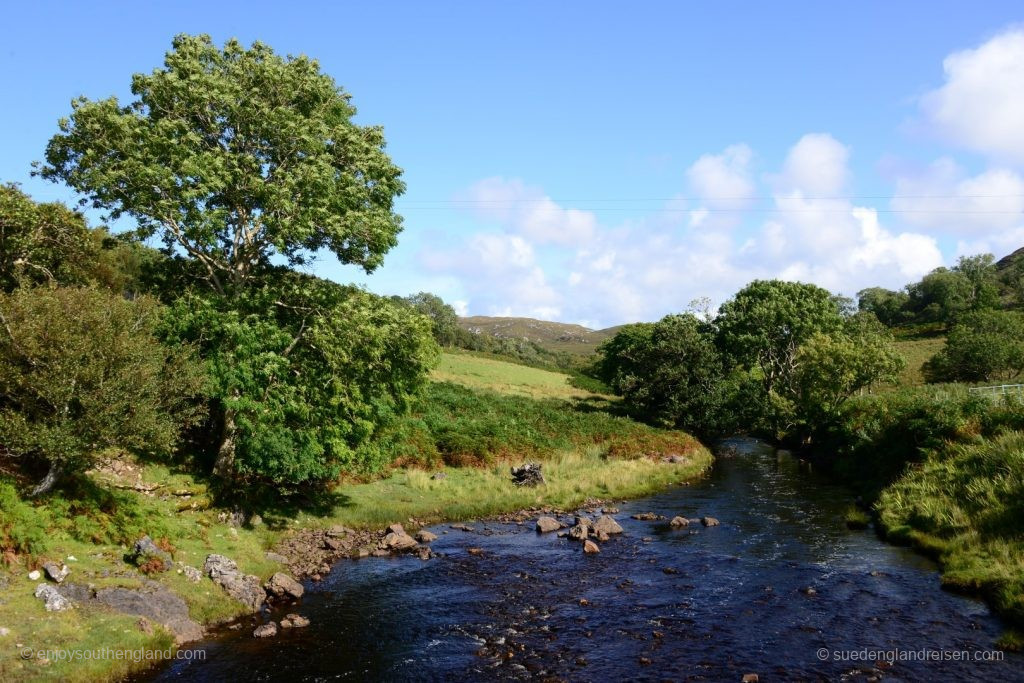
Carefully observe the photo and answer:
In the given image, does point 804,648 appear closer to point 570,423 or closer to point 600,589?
point 600,589

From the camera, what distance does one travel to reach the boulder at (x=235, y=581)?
21.1 meters

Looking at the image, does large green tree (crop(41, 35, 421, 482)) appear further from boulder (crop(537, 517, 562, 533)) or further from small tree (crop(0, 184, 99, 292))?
boulder (crop(537, 517, 562, 533))

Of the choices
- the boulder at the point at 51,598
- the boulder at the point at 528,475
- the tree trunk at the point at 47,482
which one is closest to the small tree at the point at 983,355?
the boulder at the point at 528,475

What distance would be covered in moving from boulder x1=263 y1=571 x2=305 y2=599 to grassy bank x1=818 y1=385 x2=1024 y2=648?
70.6 feet

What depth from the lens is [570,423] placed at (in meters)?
58.8

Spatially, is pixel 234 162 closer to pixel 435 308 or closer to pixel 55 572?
pixel 55 572

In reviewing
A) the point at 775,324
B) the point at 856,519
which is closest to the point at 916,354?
the point at 775,324

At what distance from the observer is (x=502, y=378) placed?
297 ft

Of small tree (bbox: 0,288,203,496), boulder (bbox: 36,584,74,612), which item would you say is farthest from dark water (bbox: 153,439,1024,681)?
small tree (bbox: 0,288,203,496)

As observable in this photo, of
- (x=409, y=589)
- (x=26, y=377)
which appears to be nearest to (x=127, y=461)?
Result: (x=26, y=377)

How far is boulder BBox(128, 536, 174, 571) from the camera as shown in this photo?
2042 cm

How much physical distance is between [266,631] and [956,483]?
30361 millimetres

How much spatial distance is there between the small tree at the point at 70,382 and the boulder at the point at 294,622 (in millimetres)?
7124

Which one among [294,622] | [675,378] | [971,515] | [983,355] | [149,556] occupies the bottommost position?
[294,622]
